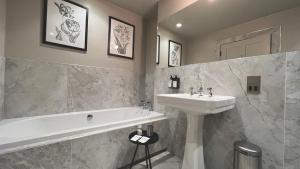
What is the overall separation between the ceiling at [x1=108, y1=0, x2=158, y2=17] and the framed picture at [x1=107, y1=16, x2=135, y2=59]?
263 mm

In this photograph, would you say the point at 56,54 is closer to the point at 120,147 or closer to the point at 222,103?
the point at 120,147

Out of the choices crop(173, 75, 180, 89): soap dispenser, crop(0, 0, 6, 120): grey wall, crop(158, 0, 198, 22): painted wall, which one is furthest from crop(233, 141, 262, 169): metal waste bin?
crop(0, 0, 6, 120): grey wall

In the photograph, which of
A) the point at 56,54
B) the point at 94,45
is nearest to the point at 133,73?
the point at 94,45

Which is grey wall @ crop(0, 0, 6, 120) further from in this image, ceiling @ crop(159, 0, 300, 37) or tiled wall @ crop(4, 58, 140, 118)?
ceiling @ crop(159, 0, 300, 37)

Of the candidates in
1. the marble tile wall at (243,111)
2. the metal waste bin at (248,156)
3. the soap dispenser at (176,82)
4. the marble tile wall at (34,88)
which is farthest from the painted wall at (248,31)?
the marble tile wall at (34,88)

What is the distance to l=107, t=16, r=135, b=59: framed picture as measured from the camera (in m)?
2.39

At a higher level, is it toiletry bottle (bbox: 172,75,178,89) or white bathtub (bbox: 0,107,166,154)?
toiletry bottle (bbox: 172,75,178,89)

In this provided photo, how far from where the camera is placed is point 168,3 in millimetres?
2242

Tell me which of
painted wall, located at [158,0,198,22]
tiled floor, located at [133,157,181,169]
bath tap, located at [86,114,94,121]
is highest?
painted wall, located at [158,0,198,22]

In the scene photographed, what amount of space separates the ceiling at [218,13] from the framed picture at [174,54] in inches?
7.0

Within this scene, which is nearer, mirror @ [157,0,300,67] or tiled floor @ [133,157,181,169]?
mirror @ [157,0,300,67]

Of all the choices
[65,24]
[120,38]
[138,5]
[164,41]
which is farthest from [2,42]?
[164,41]

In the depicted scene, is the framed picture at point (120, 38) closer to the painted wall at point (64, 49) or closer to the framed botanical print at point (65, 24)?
the painted wall at point (64, 49)

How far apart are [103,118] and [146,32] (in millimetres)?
1815
